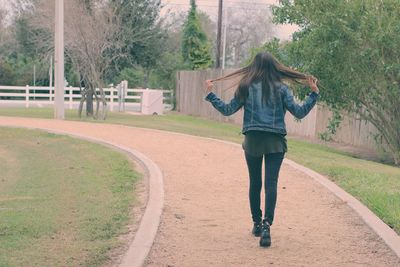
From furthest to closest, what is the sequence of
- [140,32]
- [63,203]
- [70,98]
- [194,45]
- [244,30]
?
[244,30], [194,45], [70,98], [140,32], [63,203]

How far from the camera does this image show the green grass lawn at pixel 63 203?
261 inches

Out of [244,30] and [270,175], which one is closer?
[270,175]

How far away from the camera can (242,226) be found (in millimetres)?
7805

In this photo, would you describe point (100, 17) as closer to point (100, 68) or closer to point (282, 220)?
point (100, 68)

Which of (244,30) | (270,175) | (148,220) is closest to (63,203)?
(148,220)

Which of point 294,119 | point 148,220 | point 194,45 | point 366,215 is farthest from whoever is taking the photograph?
point 194,45

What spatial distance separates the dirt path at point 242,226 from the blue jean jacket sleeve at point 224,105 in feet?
4.06

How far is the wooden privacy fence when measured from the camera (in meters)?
21.5

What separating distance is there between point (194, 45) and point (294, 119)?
20924 mm

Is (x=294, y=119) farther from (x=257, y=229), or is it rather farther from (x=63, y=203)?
(x=257, y=229)

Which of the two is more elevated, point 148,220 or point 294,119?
point 294,119

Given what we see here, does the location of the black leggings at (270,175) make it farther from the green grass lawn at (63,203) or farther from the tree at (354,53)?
the tree at (354,53)

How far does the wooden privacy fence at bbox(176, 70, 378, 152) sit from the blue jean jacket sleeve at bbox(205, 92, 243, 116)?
15.7 feet

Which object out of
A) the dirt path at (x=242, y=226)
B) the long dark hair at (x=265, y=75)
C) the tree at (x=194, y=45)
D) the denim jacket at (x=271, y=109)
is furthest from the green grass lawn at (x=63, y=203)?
the tree at (x=194, y=45)
